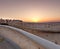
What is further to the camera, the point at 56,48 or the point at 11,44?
the point at 11,44

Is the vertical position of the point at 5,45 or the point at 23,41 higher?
the point at 23,41

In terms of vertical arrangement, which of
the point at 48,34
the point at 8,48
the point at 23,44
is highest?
the point at 23,44

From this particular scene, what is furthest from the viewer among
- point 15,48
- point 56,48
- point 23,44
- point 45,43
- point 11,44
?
point 11,44

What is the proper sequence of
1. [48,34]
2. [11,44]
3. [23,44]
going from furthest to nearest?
[48,34] → [11,44] → [23,44]

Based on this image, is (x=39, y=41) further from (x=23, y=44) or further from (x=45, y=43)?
(x=23, y=44)

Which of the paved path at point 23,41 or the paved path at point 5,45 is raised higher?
the paved path at point 23,41

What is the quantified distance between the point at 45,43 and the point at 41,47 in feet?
0.50

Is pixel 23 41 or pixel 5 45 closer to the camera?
pixel 23 41

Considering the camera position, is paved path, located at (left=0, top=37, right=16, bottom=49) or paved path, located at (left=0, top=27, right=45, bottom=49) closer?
paved path, located at (left=0, top=27, right=45, bottom=49)

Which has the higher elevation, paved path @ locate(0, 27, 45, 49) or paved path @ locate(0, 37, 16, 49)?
paved path @ locate(0, 27, 45, 49)

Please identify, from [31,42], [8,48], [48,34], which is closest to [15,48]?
[8,48]

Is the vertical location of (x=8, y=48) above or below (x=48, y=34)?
above

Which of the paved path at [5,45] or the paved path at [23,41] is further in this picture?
the paved path at [5,45]

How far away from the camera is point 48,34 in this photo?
11.2 metres
